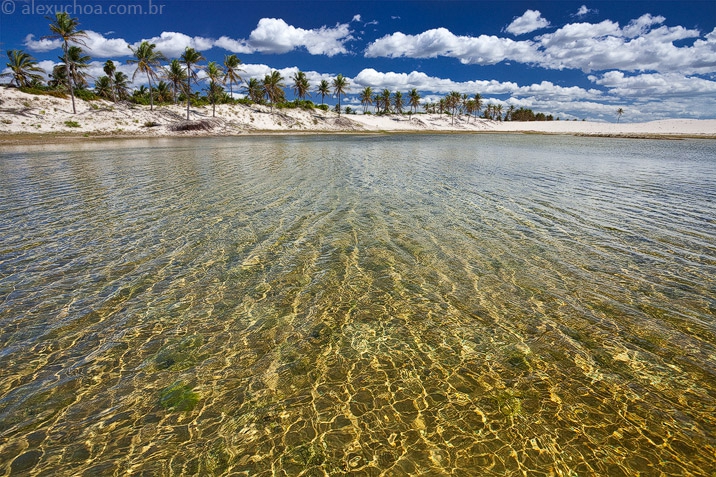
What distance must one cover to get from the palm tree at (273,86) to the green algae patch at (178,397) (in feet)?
352

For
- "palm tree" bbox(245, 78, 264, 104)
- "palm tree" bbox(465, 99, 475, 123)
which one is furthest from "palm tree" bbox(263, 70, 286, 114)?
"palm tree" bbox(465, 99, 475, 123)

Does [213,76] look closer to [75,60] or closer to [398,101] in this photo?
[75,60]

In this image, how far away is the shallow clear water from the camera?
13.4 feet

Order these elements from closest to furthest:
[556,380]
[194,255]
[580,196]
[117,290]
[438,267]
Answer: [556,380] → [117,290] → [438,267] → [194,255] → [580,196]

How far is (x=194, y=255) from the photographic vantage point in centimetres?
948

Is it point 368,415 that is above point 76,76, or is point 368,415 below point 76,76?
below

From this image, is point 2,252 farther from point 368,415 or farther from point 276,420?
point 368,415

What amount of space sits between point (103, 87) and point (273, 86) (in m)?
41.2

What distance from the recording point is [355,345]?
19.5 feet

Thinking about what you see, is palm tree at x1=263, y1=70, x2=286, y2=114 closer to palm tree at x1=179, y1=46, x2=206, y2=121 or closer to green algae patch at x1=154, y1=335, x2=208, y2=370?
palm tree at x1=179, y1=46, x2=206, y2=121

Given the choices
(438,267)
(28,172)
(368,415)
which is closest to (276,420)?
(368,415)

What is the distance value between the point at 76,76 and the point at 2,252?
84461 millimetres

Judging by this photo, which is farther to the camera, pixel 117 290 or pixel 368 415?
pixel 117 290

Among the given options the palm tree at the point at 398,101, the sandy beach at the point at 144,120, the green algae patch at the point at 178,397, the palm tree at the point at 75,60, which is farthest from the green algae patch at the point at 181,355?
the palm tree at the point at 398,101
